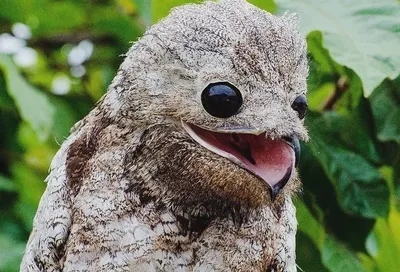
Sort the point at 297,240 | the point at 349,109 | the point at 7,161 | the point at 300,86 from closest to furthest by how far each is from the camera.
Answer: the point at 300,86, the point at 297,240, the point at 349,109, the point at 7,161

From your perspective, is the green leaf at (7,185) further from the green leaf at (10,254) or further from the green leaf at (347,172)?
the green leaf at (347,172)

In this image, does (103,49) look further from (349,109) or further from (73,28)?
(349,109)

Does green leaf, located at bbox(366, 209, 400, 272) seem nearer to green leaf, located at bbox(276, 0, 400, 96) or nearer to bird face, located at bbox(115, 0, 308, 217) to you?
green leaf, located at bbox(276, 0, 400, 96)

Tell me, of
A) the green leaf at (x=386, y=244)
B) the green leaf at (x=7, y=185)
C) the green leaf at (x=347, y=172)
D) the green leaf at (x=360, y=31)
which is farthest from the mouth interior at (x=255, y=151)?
the green leaf at (x=7, y=185)

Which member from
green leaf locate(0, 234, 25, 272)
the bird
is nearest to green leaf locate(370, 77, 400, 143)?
the bird

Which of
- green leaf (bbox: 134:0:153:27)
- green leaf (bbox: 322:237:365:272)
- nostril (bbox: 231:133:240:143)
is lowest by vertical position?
green leaf (bbox: 322:237:365:272)

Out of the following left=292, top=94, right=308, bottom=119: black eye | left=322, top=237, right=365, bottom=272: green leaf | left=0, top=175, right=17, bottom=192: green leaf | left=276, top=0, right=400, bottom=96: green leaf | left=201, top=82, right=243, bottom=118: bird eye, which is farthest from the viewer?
left=0, top=175, right=17, bottom=192: green leaf

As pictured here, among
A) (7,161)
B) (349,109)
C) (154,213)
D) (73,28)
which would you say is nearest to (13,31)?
(73,28)
